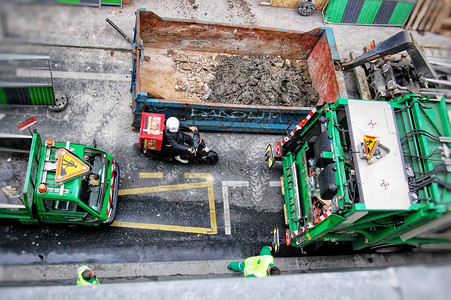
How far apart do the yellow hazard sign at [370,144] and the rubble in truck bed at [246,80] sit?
11.1 feet

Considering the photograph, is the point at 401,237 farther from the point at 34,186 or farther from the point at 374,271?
the point at 34,186

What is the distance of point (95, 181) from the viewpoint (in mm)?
7781

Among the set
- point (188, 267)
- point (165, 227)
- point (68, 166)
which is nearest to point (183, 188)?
point (165, 227)

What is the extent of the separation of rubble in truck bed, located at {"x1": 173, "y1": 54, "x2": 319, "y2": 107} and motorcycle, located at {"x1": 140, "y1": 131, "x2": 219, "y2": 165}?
1409 millimetres

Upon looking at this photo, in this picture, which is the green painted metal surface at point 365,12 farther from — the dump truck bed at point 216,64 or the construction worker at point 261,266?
the construction worker at point 261,266

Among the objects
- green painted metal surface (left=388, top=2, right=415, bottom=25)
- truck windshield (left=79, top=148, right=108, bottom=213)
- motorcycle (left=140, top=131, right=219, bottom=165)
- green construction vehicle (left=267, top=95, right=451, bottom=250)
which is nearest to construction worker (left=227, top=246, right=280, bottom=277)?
green construction vehicle (left=267, top=95, right=451, bottom=250)

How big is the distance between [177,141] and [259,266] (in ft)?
11.0

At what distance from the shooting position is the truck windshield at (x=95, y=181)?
7.64 meters

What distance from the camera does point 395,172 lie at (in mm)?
6621

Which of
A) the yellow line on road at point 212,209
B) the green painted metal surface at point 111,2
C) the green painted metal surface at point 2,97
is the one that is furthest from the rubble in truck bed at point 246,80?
the green painted metal surface at point 2,97

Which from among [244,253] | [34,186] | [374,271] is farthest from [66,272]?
[374,271]

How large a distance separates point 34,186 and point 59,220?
0.88 meters

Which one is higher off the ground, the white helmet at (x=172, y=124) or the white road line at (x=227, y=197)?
the white helmet at (x=172, y=124)

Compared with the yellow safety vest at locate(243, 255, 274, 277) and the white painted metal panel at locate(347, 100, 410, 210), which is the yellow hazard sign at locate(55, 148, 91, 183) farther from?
the white painted metal panel at locate(347, 100, 410, 210)
